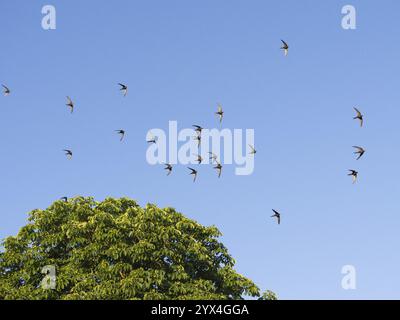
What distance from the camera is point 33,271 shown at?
38.2 m

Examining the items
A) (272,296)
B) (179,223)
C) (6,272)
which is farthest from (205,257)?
(6,272)

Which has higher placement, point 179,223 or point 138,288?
point 179,223

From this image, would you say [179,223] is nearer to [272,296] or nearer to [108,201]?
[108,201]

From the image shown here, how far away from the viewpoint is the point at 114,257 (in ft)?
121

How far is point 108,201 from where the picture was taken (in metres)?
41.8

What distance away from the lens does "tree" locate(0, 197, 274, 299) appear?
36250 millimetres

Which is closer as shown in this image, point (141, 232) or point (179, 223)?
point (141, 232)

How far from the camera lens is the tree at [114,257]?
36.2 metres

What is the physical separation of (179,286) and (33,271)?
8392 mm
